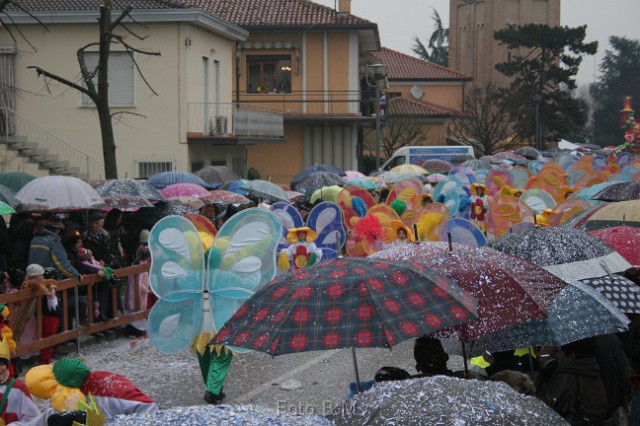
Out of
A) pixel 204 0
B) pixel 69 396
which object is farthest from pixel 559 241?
pixel 204 0

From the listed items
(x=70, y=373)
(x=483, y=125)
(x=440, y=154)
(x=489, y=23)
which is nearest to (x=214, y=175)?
(x=70, y=373)

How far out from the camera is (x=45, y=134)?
2708cm

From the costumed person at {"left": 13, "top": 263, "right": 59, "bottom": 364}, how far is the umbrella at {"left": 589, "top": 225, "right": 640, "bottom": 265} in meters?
5.59

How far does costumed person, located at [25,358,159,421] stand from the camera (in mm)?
5914

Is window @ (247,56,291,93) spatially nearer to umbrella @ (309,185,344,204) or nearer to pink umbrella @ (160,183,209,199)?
umbrella @ (309,185,344,204)

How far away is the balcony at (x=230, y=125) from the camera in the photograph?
97.1 feet

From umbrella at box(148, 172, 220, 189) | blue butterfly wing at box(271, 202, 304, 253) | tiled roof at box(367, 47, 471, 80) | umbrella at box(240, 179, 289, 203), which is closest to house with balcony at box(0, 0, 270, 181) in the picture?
umbrella at box(148, 172, 220, 189)

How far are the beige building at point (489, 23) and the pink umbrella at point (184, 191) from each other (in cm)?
6154

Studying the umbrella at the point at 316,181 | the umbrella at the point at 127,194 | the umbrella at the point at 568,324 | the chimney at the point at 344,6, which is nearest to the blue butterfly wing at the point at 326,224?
the umbrella at the point at 127,194

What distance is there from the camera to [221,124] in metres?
30.9

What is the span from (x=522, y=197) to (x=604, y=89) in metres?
94.3

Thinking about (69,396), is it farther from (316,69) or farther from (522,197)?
(316,69)

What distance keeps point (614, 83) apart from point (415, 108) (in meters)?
50.9

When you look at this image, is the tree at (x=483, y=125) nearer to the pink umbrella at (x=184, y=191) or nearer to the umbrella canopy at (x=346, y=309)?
the pink umbrella at (x=184, y=191)
